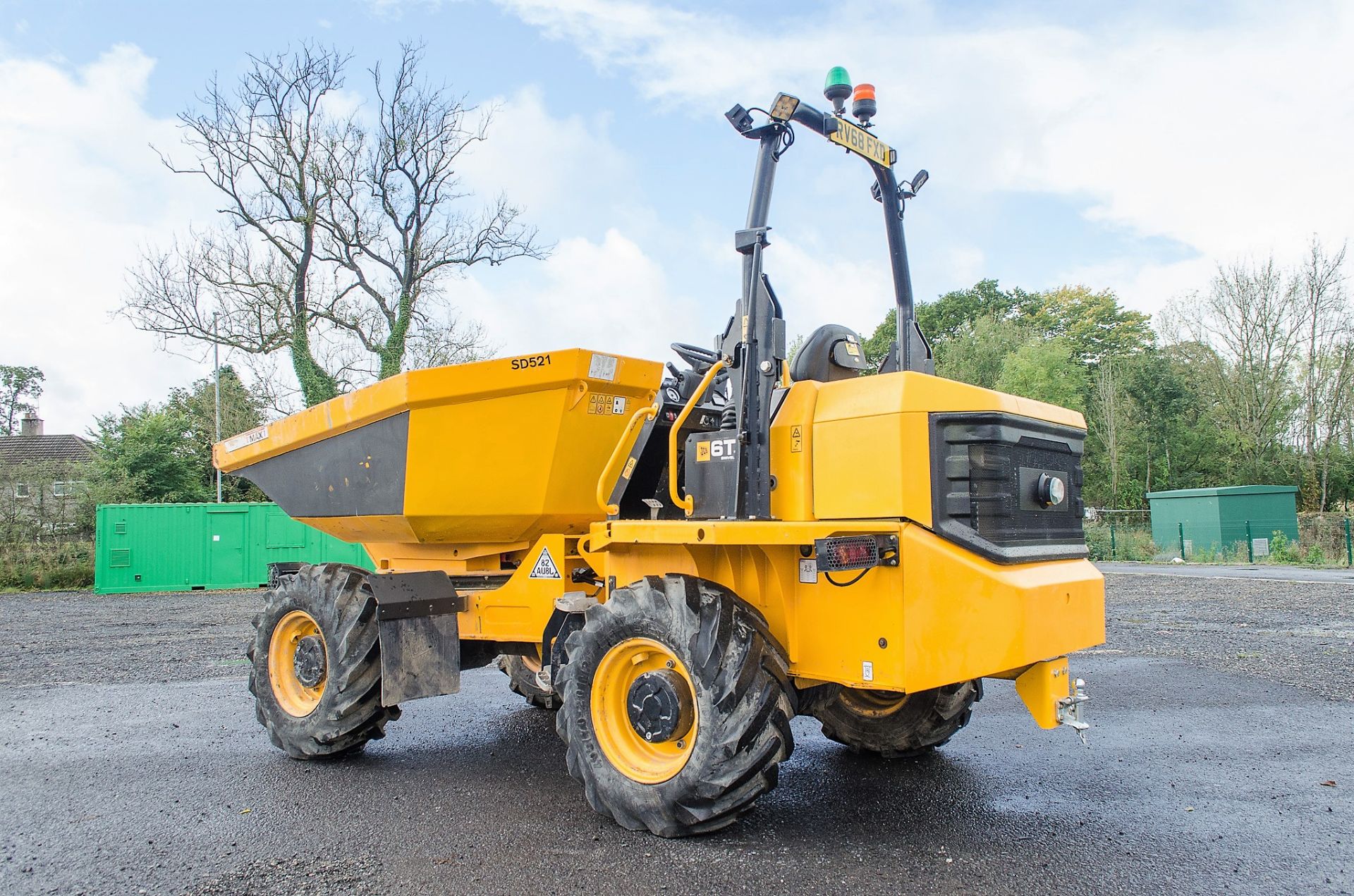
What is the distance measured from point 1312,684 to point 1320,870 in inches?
183

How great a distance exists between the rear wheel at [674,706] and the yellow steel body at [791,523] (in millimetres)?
270

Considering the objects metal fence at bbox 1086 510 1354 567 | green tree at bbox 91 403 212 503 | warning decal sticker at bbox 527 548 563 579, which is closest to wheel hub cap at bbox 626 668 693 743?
warning decal sticker at bbox 527 548 563 579

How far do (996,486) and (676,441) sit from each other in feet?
4.98

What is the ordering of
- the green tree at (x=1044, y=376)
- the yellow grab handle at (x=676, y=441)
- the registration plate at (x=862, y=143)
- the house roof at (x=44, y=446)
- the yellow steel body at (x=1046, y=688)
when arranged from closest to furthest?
1. the yellow steel body at (x=1046, y=688)
2. the yellow grab handle at (x=676, y=441)
3. the registration plate at (x=862, y=143)
4. the green tree at (x=1044, y=376)
5. the house roof at (x=44, y=446)

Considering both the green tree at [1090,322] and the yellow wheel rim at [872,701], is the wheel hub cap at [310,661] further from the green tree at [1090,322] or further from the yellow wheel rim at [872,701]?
the green tree at [1090,322]

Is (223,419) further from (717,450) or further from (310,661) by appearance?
(717,450)

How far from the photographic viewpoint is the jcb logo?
424cm

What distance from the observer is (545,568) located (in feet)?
17.8

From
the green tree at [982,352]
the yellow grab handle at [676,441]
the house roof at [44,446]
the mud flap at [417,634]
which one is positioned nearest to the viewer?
the yellow grab handle at [676,441]

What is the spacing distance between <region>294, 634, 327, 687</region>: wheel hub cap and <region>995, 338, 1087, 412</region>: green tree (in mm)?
33124

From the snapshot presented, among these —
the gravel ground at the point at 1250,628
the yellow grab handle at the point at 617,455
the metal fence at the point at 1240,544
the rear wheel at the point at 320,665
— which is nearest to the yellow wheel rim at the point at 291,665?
the rear wheel at the point at 320,665

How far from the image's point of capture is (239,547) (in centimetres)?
2028

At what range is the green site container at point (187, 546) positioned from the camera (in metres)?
20.1

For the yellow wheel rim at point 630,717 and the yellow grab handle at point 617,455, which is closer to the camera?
the yellow wheel rim at point 630,717
